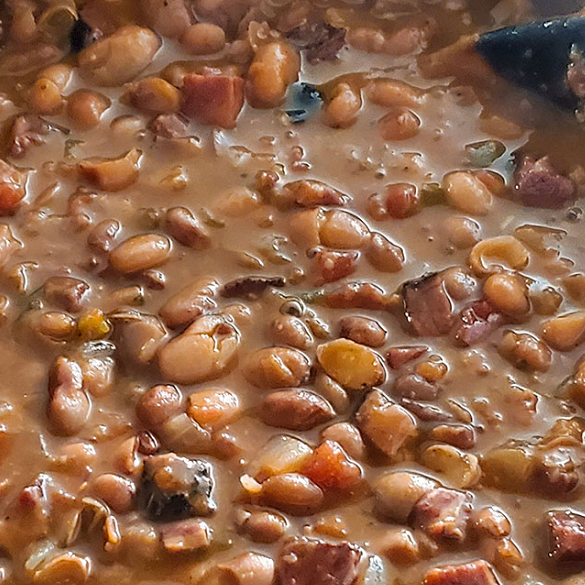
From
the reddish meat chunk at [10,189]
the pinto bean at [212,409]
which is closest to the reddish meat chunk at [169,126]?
the reddish meat chunk at [10,189]

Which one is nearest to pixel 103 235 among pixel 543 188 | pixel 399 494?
pixel 399 494

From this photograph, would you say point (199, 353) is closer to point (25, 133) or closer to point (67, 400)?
point (67, 400)

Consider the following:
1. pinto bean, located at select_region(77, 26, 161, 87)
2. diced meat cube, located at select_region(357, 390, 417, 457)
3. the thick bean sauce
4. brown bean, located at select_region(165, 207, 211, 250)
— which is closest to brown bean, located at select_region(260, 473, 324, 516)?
the thick bean sauce

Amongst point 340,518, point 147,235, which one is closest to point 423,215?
point 147,235

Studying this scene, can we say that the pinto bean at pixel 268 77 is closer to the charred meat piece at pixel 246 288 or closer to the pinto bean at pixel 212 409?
the charred meat piece at pixel 246 288

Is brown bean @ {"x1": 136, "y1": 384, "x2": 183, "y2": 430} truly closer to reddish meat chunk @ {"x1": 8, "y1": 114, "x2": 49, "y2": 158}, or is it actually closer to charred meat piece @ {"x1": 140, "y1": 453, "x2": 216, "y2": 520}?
charred meat piece @ {"x1": 140, "y1": 453, "x2": 216, "y2": 520}
